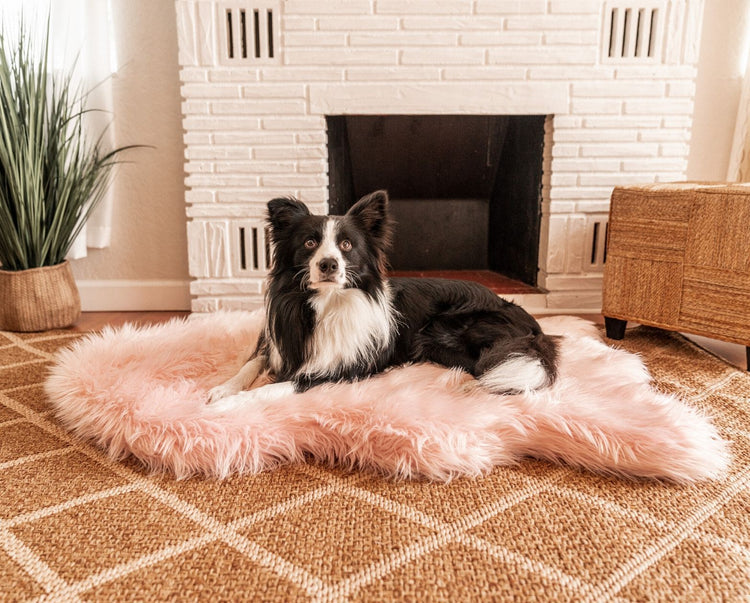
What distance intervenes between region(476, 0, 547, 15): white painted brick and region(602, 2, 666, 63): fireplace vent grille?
319 millimetres

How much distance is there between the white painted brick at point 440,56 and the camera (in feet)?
8.76

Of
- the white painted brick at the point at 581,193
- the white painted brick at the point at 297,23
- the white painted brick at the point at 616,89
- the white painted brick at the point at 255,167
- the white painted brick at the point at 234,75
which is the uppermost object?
the white painted brick at the point at 297,23

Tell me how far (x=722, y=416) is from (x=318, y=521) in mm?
1176

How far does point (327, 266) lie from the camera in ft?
4.75

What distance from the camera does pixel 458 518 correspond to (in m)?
1.11

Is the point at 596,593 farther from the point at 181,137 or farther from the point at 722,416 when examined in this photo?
the point at 181,137

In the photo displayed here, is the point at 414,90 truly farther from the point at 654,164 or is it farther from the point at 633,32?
the point at 654,164

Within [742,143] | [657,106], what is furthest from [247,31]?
[742,143]

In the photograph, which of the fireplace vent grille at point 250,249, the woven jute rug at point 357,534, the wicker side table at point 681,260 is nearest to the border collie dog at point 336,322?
the woven jute rug at point 357,534

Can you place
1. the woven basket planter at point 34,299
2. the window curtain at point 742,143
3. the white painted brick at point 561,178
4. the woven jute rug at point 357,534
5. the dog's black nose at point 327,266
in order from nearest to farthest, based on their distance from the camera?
→ 1. the woven jute rug at point 357,534
2. the dog's black nose at point 327,266
3. the woven basket planter at point 34,299
4. the white painted brick at point 561,178
5. the window curtain at point 742,143

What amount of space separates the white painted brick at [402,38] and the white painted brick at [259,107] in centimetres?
38

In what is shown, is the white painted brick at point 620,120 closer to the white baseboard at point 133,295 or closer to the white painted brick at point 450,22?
the white painted brick at point 450,22

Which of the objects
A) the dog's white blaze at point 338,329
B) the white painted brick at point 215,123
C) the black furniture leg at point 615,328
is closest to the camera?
the dog's white blaze at point 338,329

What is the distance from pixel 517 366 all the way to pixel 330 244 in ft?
1.93
